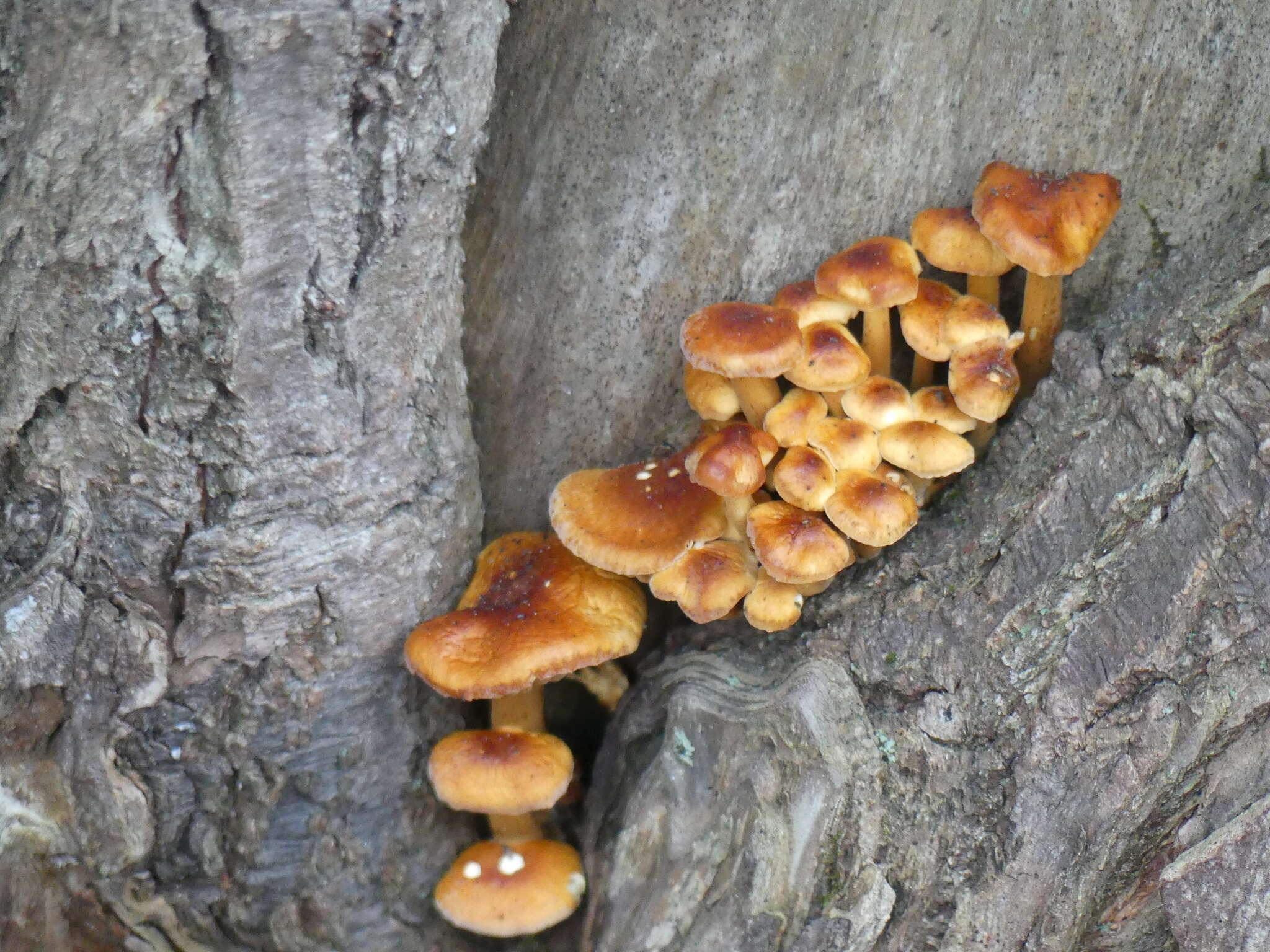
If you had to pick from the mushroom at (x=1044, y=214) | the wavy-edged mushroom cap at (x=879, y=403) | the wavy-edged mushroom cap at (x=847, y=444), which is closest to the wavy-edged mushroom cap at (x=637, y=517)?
the wavy-edged mushroom cap at (x=847, y=444)

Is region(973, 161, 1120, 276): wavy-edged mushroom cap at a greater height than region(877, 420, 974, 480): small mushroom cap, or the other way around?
region(973, 161, 1120, 276): wavy-edged mushroom cap

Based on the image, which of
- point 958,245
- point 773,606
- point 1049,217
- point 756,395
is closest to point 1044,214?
point 1049,217

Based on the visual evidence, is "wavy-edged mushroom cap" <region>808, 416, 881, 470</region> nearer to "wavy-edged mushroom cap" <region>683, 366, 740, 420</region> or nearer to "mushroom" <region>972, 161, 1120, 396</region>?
"wavy-edged mushroom cap" <region>683, 366, 740, 420</region>

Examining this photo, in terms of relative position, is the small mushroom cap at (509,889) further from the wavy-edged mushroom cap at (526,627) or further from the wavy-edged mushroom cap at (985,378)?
the wavy-edged mushroom cap at (985,378)

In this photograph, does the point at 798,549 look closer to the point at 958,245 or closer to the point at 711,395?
the point at 711,395

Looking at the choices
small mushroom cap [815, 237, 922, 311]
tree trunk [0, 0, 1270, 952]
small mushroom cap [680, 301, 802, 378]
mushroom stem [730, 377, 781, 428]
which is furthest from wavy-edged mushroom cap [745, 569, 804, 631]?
small mushroom cap [815, 237, 922, 311]

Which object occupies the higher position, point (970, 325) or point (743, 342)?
point (970, 325)

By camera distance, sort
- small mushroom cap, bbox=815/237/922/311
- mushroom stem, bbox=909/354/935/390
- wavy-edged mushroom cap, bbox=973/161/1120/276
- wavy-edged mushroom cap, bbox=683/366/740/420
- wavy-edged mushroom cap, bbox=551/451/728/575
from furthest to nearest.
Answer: mushroom stem, bbox=909/354/935/390, wavy-edged mushroom cap, bbox=683/366/740/420, wavy-edged mushroom cap, bbox=551/451/728/575, small mushroom cap, bbox=815/237/922/311, wavy-edged mushroom cap, bbox=973/161/1120/276
